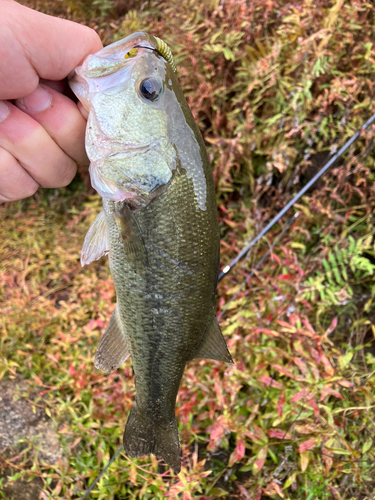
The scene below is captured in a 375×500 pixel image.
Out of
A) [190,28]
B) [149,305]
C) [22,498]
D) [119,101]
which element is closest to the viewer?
[119,101]

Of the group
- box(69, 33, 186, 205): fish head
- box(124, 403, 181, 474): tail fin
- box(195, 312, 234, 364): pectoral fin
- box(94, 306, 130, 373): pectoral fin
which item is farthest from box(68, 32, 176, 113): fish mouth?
box(124, 403, 181, 474): tail fin

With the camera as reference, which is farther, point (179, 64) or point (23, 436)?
point (179, 64)

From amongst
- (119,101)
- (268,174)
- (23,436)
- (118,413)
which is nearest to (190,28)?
(268,174)

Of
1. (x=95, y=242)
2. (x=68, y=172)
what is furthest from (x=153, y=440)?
(x=68, y=172)

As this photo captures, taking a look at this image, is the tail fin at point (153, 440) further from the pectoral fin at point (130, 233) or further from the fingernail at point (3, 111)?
the fingernail at point (3, 111)

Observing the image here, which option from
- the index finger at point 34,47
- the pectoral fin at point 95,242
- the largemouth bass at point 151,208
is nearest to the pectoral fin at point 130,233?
the largemouth bass at point 151,208

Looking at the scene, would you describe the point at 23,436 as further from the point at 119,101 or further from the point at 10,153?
the point at 119,101
